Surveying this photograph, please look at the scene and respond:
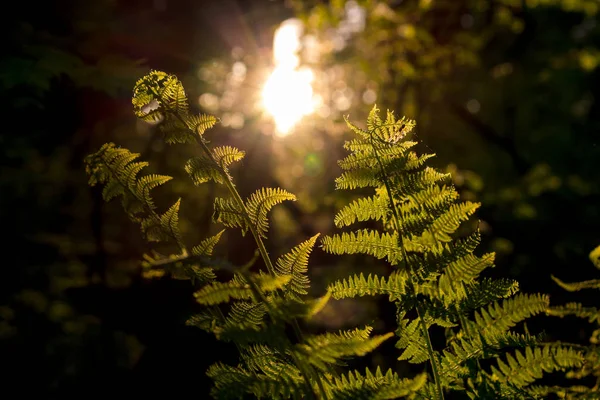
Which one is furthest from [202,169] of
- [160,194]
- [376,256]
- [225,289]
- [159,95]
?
[160,194]

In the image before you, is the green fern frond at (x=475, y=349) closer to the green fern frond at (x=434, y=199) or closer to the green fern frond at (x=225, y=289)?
the green fern frond at (x=434, y=199)

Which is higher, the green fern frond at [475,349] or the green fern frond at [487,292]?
the green fern frond at [487,292]

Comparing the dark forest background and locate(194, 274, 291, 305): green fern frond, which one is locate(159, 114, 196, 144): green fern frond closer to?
locate(194, 274, 291, 305): green fern frond

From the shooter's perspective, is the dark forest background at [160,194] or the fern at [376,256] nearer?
the fern at [376,256]

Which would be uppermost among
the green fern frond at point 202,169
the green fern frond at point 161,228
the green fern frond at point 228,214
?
the green fern frond at point 202,169

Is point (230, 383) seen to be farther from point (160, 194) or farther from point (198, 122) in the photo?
point (160, 194)

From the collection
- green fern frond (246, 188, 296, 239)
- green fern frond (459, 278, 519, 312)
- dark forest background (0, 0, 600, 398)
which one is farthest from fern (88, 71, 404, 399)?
dark forest background (0, 0, 600, 398)

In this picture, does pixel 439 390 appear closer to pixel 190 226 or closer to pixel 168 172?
pixel 168 172

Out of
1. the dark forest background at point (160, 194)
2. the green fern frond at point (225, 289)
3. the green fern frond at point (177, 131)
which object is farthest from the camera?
the dark forest background at point (160, 194)

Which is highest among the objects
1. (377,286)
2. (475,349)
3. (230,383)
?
(377,286)

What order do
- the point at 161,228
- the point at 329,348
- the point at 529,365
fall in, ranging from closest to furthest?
the point at 329,348
the point at 161,228
the point at 529,365

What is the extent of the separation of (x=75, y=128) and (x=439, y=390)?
326 cm

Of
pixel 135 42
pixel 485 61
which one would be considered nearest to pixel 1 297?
pixel 135 42

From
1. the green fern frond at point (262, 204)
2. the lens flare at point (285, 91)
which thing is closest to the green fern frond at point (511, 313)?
the green fern frond at point (262, 204)
